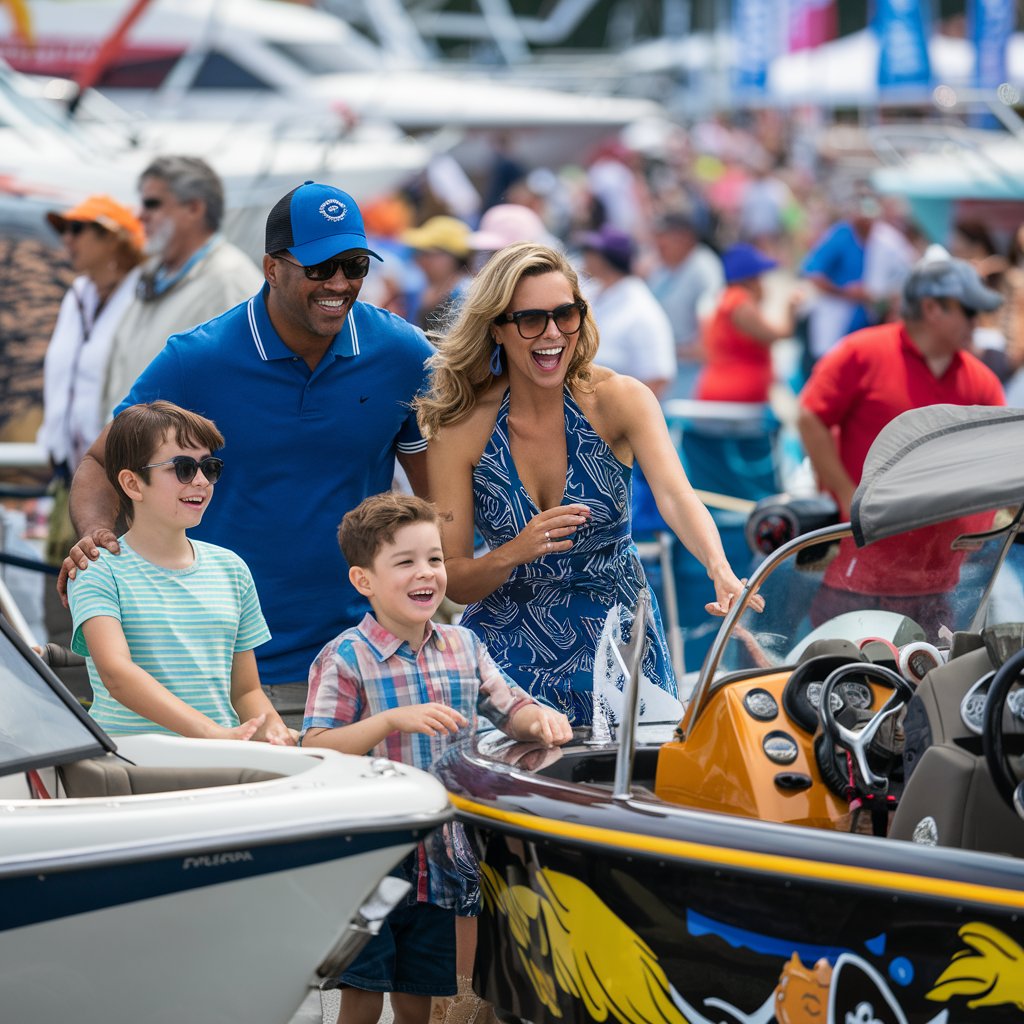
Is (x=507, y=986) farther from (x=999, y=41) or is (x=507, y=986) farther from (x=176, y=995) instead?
(x=999, y=41)

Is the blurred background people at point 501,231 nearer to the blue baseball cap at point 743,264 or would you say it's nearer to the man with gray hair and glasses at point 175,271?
the man with gray hair and glasses at point 175,271

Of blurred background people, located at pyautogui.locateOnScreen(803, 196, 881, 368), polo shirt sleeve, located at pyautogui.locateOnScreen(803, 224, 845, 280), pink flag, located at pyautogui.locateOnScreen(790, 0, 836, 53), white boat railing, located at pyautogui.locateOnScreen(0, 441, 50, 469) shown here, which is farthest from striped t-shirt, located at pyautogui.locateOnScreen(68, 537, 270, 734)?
pink flag, located at pyautogui.locateOnScreen(790, 0, 836, 53)

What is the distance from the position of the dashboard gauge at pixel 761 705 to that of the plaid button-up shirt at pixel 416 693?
59 cm

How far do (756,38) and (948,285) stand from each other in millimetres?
23520

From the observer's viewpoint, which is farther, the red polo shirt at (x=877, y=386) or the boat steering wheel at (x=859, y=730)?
the red polo shirt at (x=877, y=386)

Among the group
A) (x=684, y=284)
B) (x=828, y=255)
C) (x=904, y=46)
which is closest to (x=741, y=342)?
(x=684, y=284)

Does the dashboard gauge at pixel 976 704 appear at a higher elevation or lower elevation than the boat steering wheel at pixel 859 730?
higher

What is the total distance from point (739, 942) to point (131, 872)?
1.17 metres

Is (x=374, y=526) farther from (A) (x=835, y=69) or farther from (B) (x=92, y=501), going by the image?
(A) (x=835, y=69)

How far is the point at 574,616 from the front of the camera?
4.29 m

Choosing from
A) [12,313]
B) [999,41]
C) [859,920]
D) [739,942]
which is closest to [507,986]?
[739,942]

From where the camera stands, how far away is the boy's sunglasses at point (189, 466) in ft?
13.0

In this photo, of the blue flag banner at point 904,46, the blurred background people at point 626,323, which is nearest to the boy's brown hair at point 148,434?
the blurred background people at point 626,323

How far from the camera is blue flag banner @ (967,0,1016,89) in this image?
17.7m
